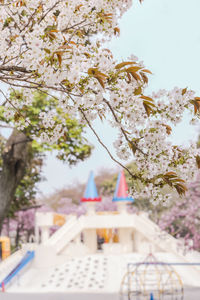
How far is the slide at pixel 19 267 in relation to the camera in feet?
42.8

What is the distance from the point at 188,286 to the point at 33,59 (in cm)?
1145

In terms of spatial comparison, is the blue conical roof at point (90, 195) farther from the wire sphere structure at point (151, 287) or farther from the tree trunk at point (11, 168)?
the tree trunk at point (11, 168)

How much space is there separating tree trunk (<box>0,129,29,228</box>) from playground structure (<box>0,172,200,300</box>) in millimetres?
4854

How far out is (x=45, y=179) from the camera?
40.1 feet

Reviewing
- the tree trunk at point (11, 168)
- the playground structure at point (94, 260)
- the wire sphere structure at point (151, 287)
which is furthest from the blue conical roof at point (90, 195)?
the tree trunk at point (11, 168)

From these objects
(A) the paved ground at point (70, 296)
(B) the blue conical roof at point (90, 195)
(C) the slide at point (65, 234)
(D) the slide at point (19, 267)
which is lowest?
(A) the paved ground at point (70, 296)

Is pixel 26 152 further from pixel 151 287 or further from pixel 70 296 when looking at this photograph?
pixel 151 287

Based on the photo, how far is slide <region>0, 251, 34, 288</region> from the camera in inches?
513

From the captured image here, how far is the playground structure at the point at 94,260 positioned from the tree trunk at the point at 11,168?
15.9 feet

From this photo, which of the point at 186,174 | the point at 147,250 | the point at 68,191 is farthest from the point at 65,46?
the point at 68,191

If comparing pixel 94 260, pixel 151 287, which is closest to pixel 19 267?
pixel 94 260

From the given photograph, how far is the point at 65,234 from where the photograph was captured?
1593 centimetres

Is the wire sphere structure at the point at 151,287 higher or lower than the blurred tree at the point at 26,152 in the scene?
lower

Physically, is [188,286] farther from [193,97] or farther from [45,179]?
[193,97]
